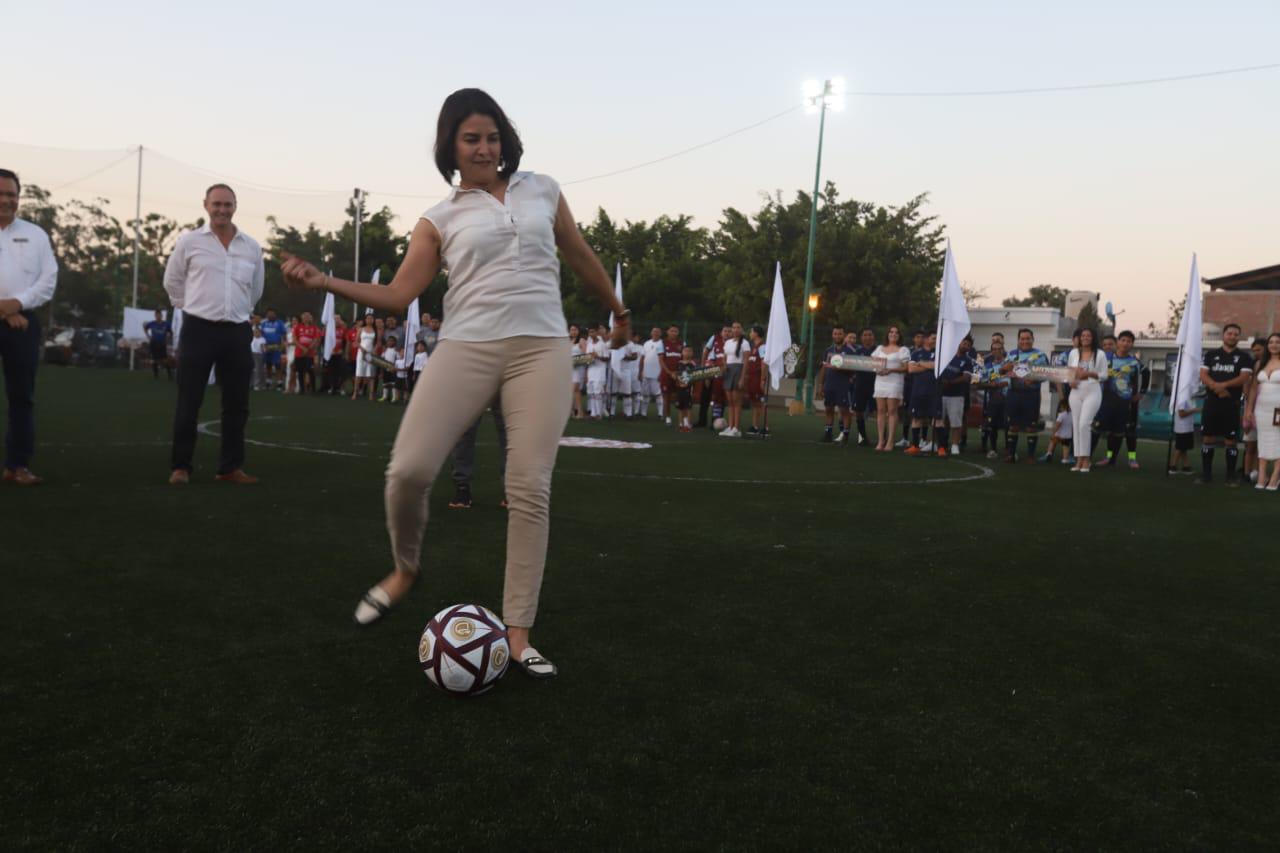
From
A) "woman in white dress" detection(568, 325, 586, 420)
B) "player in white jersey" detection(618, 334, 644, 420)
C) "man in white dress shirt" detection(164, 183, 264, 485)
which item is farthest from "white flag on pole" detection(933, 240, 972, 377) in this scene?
"man in white dress shirt" detection(164, 183, 264, 485)

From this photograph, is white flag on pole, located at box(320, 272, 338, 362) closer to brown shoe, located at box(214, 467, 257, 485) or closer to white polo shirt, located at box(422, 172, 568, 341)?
brown shoe, located at box(214, 467, 257, 485)

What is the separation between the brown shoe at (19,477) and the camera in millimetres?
7715

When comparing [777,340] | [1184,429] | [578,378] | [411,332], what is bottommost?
[1184,429]

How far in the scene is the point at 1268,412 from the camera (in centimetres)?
1187

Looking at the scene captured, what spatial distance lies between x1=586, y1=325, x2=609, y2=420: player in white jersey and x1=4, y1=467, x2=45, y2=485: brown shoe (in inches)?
547

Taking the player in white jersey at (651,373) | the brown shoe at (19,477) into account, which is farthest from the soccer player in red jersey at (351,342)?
the brown shoe at (19,477)

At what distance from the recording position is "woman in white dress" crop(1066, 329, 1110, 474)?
13.4 m

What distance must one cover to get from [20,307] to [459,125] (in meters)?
5.28

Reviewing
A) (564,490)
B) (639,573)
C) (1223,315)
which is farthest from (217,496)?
(1223,315)

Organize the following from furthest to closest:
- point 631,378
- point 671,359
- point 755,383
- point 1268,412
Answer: point 631,378 → point 671,359 → point 755,383 → point 1268,412

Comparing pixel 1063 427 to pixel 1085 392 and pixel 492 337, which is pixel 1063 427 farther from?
pixel 492 337

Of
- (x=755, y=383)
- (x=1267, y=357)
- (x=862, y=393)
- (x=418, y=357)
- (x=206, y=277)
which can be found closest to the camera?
(x=206, y=277)

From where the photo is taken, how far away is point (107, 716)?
10.3ft

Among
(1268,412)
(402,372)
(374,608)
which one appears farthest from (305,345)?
(374,608)
